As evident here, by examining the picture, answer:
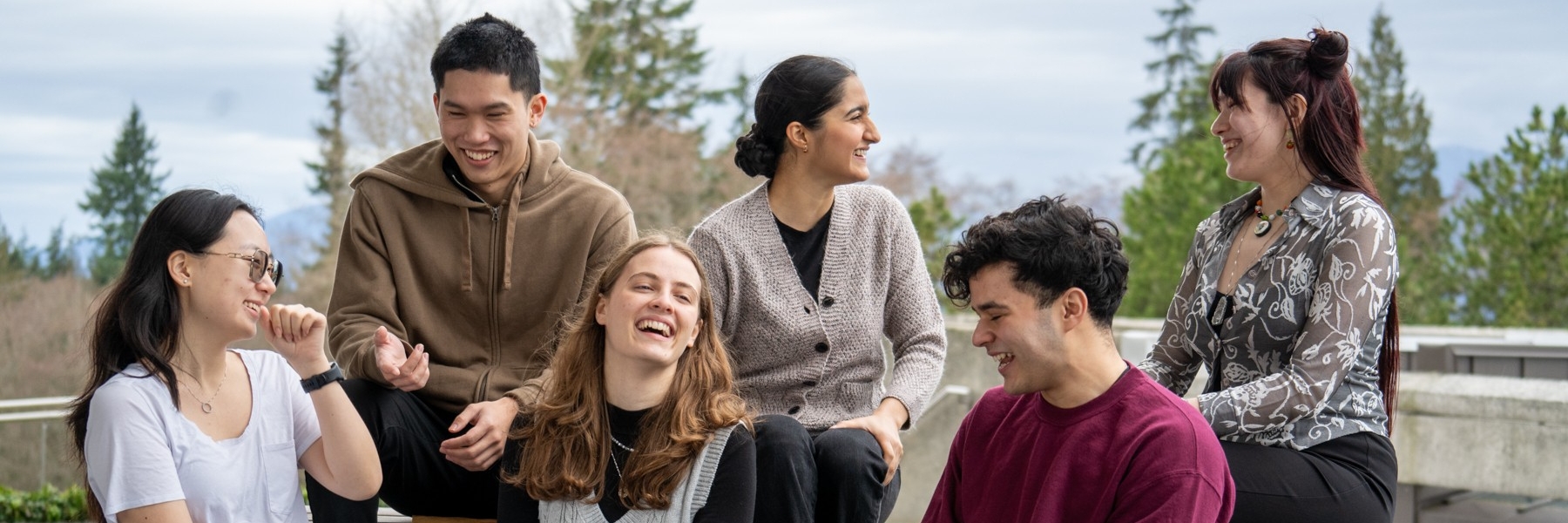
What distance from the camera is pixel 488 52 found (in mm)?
3264

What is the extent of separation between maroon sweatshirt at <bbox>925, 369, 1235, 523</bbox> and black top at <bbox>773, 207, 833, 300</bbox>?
0.85m

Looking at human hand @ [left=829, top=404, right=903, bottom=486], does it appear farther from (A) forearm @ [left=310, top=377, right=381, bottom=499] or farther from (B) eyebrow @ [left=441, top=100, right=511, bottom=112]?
(B) eyebrow @ [left=441, top=100, right=511, bottom=112]

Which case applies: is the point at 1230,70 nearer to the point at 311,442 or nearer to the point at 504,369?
the point at 504,369

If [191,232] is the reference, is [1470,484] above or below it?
below

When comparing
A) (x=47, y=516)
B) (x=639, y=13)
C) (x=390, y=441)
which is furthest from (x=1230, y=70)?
(x=639, y=13)

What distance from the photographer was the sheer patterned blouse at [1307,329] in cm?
269

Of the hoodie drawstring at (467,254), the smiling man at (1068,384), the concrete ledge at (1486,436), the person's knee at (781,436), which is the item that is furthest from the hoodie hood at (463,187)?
the concrete ledge at (1486,436)

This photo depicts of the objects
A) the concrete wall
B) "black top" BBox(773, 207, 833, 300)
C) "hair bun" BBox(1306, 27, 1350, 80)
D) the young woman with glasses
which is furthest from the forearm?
the concrete wall

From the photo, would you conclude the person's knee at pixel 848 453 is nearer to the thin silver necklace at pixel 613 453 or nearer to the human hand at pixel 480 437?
A: the thin silver necklace at pixel 613 453

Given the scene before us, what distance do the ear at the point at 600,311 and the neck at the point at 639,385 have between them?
11 cm

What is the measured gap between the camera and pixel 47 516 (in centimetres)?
741

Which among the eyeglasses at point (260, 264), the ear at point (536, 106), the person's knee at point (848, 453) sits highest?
the ear at point (536, 106)

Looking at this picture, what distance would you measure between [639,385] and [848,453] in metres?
0.45

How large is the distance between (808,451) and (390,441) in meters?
0.95
